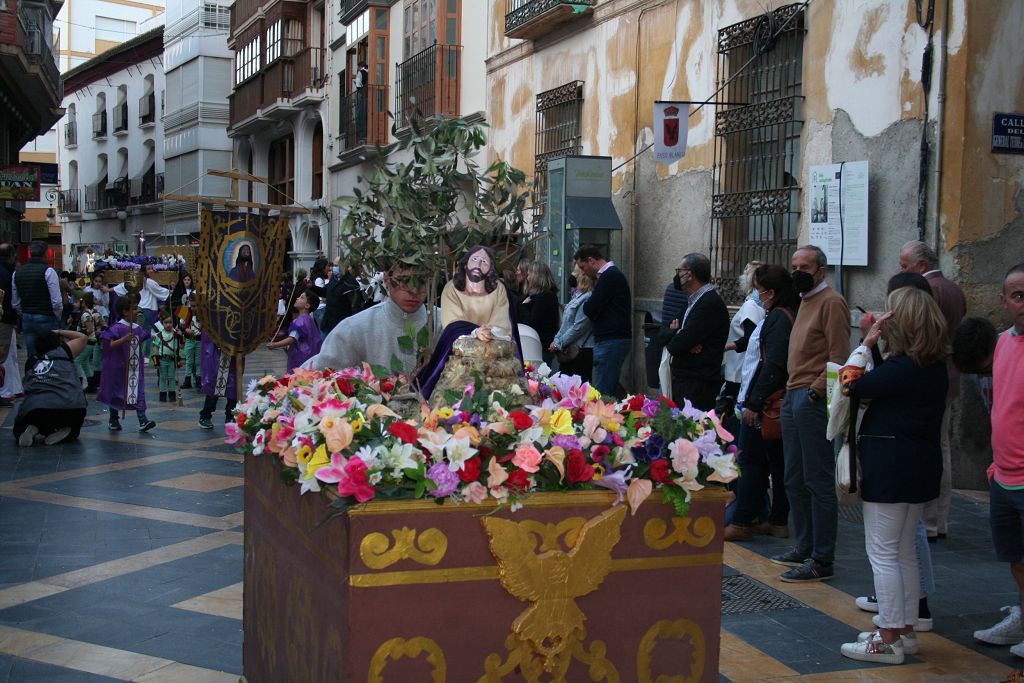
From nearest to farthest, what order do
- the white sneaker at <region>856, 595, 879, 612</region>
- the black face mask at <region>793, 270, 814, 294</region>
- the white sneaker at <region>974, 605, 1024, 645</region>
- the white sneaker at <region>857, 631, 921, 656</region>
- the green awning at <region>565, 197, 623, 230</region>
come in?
1. the white sneaker at <region>857, 631, 921, 656</region>
2. the white sneaker at <region>974, 605, 1024, 645</region>
3. the white sneaker at <region>856, 595, 879, 612</region>
4. the black face mask at <region>793, 270, 814, 294</region>
5. the green awning at <region>565, 197, 623, 230</region>

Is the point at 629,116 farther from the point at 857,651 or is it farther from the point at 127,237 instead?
the point at 127,237

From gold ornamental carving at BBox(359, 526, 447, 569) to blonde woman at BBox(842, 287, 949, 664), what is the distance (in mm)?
2416

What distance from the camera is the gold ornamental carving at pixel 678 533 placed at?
3.26m

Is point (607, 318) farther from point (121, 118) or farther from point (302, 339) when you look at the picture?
point (121, 118)

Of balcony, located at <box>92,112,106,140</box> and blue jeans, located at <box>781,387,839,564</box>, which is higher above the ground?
balcony, located at <box>92,112,106,140</box>

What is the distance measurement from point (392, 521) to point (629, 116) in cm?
1101

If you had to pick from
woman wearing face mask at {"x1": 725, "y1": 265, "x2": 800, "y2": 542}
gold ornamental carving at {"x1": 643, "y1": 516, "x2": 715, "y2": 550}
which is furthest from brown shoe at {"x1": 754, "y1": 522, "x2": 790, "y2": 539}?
gold ornamental carving at {"x1": 643, "y1": 516, "x2": 715, "y2": 550}

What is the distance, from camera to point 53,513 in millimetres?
7465

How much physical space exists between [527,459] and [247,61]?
104 ft

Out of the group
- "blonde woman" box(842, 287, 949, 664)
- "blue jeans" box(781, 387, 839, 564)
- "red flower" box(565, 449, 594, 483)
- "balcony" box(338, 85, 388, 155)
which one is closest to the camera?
"red flower" box(565, 449, 594, 483)

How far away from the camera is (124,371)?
37.6 ft

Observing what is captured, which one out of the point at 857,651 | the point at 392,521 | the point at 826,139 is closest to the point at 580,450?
the point at 392,521

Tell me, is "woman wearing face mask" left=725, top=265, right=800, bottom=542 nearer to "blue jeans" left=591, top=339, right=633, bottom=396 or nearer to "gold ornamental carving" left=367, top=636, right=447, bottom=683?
"blue jeans" left=591, top=339, right=633, bottom=396

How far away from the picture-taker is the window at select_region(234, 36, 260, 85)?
31455mm
